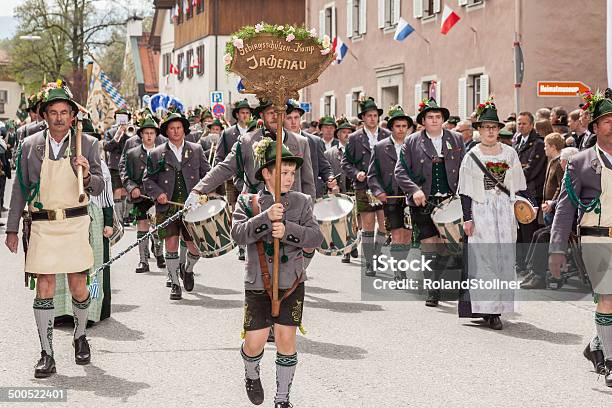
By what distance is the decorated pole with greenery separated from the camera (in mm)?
7379

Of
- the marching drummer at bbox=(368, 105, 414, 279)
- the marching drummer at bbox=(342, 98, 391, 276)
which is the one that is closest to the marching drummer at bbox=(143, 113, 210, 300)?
the marching drummer at bbox=(368, 105, 414, 279)

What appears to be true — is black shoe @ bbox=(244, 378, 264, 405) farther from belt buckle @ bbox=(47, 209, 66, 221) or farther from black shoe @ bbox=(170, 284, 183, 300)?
black shoe @ bbox=(170, 284, 183, 300)

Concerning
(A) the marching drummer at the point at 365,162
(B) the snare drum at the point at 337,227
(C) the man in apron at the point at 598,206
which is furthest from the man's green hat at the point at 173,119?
(C) the man in apron at the point at 598,206

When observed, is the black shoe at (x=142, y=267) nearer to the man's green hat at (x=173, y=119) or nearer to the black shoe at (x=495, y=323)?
the man's green hat at (x=173, y=119)

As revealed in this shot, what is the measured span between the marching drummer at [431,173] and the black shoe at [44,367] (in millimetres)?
4702

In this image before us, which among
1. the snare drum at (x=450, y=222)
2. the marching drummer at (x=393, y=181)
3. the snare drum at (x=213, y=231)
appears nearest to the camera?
the snare drum at (x=213, y=231)

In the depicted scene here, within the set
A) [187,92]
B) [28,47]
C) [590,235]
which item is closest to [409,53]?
[590,235]

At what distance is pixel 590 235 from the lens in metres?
8.01

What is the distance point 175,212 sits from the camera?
40.6 ft

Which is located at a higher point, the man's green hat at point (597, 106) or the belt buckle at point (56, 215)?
the man's green hat at point (597, 106)

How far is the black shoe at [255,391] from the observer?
6926mm

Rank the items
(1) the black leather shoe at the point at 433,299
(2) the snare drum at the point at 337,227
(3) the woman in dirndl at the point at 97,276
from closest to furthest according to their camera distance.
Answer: (3) the woman in dirndl at the point at 97,276
(2) the snare drum at the point at 337,227
(1) the black leather shoe at the point at 433,299

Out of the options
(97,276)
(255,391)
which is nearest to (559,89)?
(97,276)

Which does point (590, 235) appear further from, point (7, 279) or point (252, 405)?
point (7, 279)
